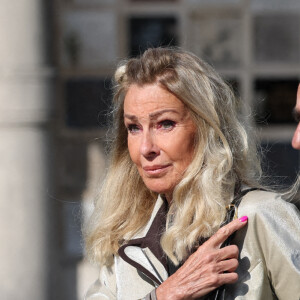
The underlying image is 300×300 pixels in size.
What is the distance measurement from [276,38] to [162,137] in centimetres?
435

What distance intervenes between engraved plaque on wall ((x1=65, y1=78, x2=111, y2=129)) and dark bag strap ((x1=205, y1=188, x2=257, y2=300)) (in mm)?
4129

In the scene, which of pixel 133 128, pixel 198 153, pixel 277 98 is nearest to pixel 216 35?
pixel 277 98

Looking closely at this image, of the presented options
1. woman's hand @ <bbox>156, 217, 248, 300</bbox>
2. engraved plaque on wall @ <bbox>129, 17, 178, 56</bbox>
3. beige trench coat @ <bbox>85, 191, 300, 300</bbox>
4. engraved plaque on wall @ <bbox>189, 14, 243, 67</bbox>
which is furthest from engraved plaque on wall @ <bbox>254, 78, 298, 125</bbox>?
woman's hand @ <bbox>156, 217, 248, 300</bbox>

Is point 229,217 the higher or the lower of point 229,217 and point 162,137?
the lower

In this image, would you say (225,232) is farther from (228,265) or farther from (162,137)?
(162,137)

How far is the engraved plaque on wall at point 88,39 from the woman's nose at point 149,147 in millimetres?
4089

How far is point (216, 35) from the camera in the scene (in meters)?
7.05

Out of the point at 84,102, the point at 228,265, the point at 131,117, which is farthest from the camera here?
the point at 84,102

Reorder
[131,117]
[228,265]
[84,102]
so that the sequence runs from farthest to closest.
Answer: [84,102]
[131,117]
[228,265]

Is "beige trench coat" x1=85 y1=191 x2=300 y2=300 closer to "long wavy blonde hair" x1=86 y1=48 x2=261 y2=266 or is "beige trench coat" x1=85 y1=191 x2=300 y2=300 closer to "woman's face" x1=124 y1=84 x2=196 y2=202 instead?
"long wavy blonde hair" x1=86 y1=48 x2=261 y2=266

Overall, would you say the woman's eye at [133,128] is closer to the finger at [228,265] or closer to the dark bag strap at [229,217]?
the dark bag strap at [229,217]

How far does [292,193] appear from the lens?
9.92 feet

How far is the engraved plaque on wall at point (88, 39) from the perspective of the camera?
23.0ft

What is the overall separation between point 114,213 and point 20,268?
9.55 ft
